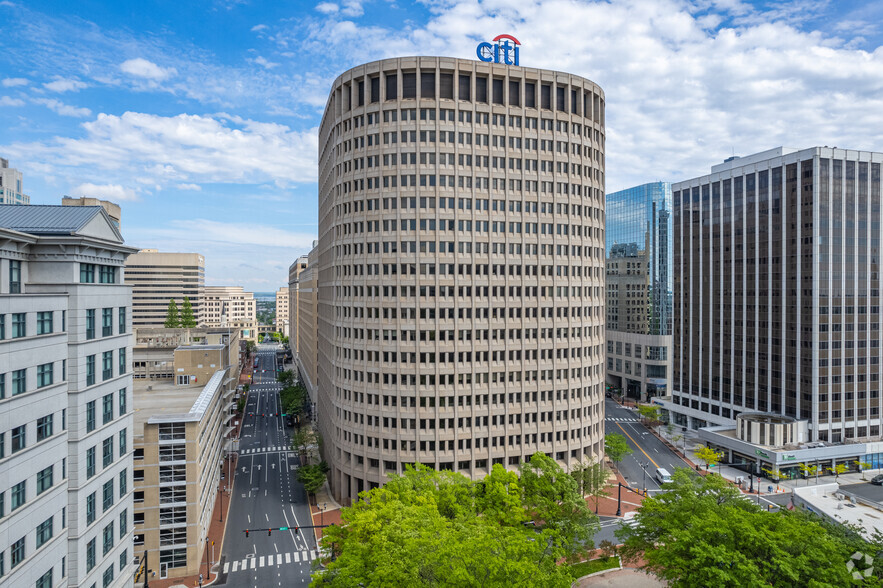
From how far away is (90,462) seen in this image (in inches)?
1594

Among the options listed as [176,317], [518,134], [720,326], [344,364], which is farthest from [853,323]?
[176,317]

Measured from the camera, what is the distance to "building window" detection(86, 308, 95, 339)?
40.6 m

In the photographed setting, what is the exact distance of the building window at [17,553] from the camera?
105ft

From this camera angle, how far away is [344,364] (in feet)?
281

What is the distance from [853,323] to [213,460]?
117 meters

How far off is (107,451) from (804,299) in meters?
113

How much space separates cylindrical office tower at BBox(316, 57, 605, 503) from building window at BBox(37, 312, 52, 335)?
4800 cm

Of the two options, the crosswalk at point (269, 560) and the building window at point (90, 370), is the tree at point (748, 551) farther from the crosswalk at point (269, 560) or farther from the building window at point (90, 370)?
the building window at point (90, 370)

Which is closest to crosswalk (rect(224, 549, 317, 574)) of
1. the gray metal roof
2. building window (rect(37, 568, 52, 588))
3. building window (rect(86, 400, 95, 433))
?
building window (rect(37, 568, 52, 588))

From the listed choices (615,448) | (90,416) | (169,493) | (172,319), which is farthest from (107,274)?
(172,319)

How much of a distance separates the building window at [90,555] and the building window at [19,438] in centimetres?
1109

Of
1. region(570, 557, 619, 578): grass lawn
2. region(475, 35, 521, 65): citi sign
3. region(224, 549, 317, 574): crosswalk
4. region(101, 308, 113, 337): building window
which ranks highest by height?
region(475, 35, 521, 65): citi sign

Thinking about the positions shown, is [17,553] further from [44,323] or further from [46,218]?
[46,218]

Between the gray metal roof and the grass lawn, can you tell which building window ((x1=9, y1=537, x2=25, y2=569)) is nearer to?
the gray metal roof
